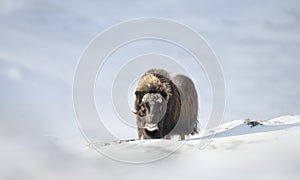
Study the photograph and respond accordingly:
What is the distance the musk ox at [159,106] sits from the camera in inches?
328

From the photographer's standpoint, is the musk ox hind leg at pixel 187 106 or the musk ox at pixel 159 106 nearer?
the musk ox at pixel 159 106

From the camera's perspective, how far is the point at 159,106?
8359mm

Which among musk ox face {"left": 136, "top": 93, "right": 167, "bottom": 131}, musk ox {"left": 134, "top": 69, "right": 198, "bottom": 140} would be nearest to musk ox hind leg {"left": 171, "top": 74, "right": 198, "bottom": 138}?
musk ox {"left": 134, "top": 69, "right": 198, "bottom": 140}

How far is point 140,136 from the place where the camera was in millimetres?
8570

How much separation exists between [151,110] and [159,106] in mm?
187

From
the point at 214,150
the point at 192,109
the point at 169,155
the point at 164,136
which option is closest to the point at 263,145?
the point at 214,150

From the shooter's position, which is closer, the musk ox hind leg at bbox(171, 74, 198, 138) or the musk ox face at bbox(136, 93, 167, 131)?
the musk ox face at bbox(136, 93, 167, 131)

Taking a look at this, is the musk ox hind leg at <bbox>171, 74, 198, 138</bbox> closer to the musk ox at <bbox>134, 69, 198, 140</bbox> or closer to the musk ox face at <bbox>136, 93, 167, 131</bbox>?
the musk ox at <bbox>134, 69, 198, 140</bbox>

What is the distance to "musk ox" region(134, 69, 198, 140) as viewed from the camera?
8336 millimetres

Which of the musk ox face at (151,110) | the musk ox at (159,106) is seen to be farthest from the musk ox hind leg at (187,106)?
the musk ox face at (151,110)

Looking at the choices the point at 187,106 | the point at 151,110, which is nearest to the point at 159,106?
the point at 151,110

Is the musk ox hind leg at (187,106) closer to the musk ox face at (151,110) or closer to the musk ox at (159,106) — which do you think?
the musk ox at (159,106)

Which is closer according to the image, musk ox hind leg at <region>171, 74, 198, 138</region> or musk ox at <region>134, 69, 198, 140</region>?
musk ox at <region>134, 69, 198, 140</region>

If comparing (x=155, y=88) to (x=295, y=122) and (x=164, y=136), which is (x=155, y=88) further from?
(x=295, y=122)
